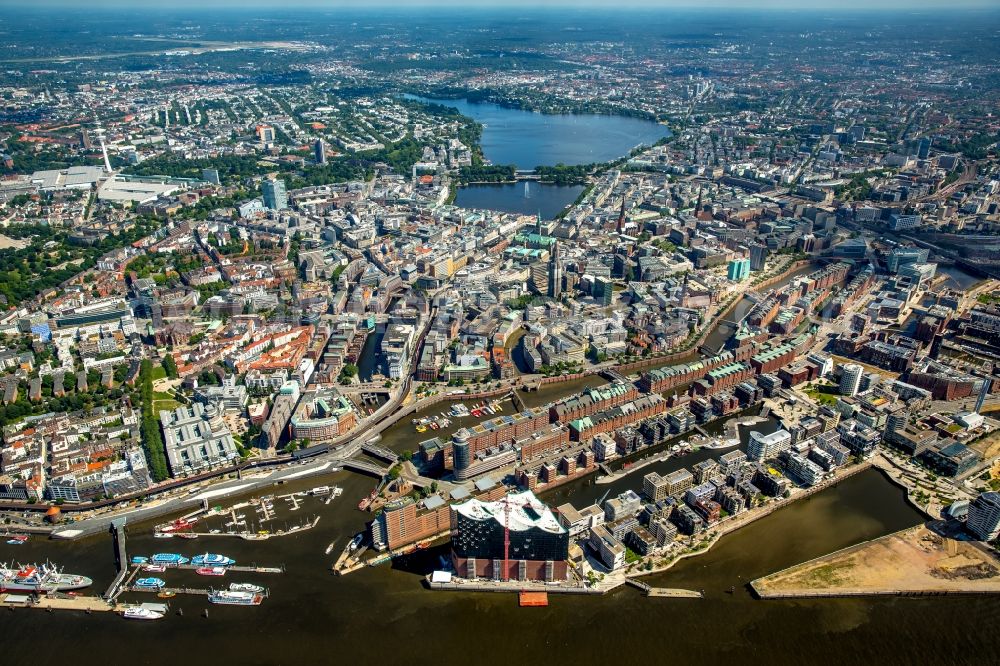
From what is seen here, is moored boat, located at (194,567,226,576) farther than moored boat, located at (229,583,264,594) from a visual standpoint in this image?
Yes

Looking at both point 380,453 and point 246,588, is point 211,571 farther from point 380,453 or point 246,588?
point 380,453

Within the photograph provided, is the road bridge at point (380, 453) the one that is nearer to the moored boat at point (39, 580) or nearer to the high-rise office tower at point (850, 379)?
the moored boat at point (39, 580)

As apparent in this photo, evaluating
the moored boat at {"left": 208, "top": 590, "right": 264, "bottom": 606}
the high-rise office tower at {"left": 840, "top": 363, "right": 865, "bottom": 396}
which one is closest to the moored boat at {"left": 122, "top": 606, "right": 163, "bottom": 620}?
the moored boat at {"left": 208, "top": 590, "right": 264, "bottom": 606}

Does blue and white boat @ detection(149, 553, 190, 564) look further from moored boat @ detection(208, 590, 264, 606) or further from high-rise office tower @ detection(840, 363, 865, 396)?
high-rise office tower @ detection(840, 363, 865, 396)

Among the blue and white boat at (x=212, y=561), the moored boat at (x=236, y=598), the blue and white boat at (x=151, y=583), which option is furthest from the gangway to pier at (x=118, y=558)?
the moored boat at (x=236, y=598)

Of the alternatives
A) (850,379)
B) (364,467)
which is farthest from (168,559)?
(850,379)

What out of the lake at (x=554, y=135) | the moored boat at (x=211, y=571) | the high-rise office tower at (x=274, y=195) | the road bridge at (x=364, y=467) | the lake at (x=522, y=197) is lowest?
the moored boat at (x=211, y=571)

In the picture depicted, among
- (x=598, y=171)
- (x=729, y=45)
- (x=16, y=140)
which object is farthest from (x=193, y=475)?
(x=729, y=45)
